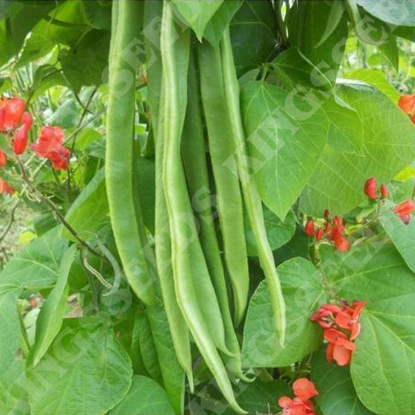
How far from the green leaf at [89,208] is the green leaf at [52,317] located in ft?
0.13

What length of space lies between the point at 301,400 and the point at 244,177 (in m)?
0.36

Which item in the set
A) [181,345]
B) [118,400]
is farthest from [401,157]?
[118,400]

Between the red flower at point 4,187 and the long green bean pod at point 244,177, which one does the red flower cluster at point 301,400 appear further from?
the red flower at point 4,187

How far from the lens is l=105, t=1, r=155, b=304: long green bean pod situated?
56 centimetres

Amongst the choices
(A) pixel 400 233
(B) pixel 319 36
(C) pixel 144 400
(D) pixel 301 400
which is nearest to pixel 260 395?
(D) pixel 301 400

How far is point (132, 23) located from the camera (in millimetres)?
555

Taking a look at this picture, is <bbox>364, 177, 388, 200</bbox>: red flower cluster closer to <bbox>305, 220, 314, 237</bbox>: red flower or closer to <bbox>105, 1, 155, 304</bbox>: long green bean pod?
<bbox>305, 220, 314, 237</bbox>: red flower

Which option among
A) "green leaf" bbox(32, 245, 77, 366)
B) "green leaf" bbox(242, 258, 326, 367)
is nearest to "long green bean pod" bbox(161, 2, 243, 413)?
"green leaf" bbox(242, 258, 326, 367)

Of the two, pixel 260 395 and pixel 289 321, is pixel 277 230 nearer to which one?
pixel 289 321

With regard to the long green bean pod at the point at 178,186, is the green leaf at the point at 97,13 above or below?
above

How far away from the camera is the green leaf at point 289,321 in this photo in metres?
0.72

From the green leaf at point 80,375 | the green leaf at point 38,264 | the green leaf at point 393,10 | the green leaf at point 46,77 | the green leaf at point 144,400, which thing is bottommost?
the green leaf at point 144,400

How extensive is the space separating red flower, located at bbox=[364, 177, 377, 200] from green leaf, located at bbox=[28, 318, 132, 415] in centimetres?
39

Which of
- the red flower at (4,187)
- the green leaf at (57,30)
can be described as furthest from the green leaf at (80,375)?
the green leaf at (57,30)
